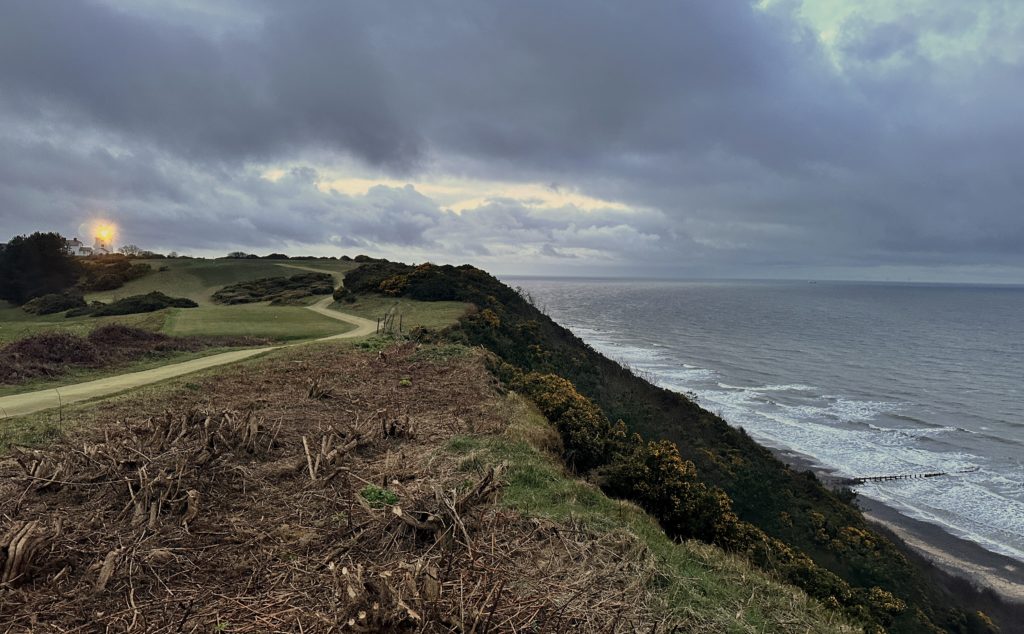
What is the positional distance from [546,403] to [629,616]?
378 inches

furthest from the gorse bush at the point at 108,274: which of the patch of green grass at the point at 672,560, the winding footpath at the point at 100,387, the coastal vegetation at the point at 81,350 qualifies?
the patch of green grass at the point at 672,560

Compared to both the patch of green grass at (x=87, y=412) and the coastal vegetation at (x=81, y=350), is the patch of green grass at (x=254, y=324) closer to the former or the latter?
the coastal vegetation at (x=81, y=350)

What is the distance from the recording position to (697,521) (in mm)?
9617

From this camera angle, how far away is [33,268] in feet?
153

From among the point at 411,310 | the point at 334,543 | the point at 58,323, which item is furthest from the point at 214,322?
the point at 334,543

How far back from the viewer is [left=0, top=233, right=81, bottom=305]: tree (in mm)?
45594

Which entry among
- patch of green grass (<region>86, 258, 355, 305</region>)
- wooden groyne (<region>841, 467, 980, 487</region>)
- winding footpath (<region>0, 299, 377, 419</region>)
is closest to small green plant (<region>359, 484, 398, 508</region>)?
winding footpath (<region>0, 299, 377, 419</region>)

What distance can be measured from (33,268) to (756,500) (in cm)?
6021

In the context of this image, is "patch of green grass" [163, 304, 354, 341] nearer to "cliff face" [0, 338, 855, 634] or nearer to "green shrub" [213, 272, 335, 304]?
"green shrub" [213, 272, 335, 304]

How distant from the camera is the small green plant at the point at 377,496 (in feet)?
19.5

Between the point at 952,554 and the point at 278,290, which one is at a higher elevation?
the point at 278,290

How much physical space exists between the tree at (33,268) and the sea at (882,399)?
53.6 metres

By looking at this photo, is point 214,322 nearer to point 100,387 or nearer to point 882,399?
point 100,387

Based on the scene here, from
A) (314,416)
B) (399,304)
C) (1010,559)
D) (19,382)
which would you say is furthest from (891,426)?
(19,382)
